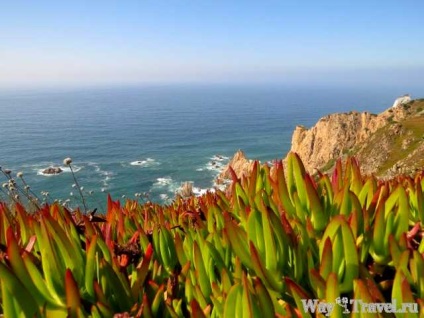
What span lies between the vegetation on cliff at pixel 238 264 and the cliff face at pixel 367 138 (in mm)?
39896

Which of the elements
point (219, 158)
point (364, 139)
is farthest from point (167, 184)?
point (364, 139)

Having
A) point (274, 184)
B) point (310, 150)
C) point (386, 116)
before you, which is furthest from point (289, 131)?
point (274, 184)

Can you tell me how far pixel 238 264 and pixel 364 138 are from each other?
237 feet

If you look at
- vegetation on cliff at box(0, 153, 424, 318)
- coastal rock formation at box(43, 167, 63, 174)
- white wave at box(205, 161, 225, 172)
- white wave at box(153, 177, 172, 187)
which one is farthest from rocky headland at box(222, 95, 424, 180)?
vegetation on cliff at box(0, 153, 424, 318)

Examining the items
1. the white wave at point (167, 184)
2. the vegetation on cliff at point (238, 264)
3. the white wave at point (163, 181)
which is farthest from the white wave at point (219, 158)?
the vegetation on cliff at point (238, 264)

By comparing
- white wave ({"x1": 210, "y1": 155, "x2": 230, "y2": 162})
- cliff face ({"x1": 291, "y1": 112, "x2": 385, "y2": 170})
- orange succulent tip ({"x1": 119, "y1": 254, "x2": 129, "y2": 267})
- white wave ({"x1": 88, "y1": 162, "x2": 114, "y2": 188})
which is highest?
orange succulent tip ({"x1": 119, "y1": 254, "x2": 129, "y2": 267})

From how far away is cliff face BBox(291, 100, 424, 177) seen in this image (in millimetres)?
46406

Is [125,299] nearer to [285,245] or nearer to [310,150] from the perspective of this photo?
[285,245]

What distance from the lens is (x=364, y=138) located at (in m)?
68.8

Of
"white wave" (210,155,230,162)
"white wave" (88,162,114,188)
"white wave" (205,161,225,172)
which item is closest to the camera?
"white wave" (88,162,114,188)

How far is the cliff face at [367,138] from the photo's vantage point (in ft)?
152

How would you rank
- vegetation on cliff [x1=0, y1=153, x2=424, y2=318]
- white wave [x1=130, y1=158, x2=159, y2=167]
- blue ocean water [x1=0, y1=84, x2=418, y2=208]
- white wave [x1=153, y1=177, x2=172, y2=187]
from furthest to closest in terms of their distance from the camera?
1. white wave [x1=130, y1=158, x2=159, y2=167]
2. white wave [x1=153, y1=177, x2=172, y2=187]
3. blue ocean water [x1=0, y1=84, x2=418, y2=208]
4. vegetation on cliff [x1=0, y1=153, x2=424, y2=318]

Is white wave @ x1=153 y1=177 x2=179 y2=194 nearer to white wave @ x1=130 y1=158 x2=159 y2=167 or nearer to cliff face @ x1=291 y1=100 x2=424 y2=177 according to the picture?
white wave @ x1=130 y1=158 x2=159 y2=167

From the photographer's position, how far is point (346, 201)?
2.34 metres
